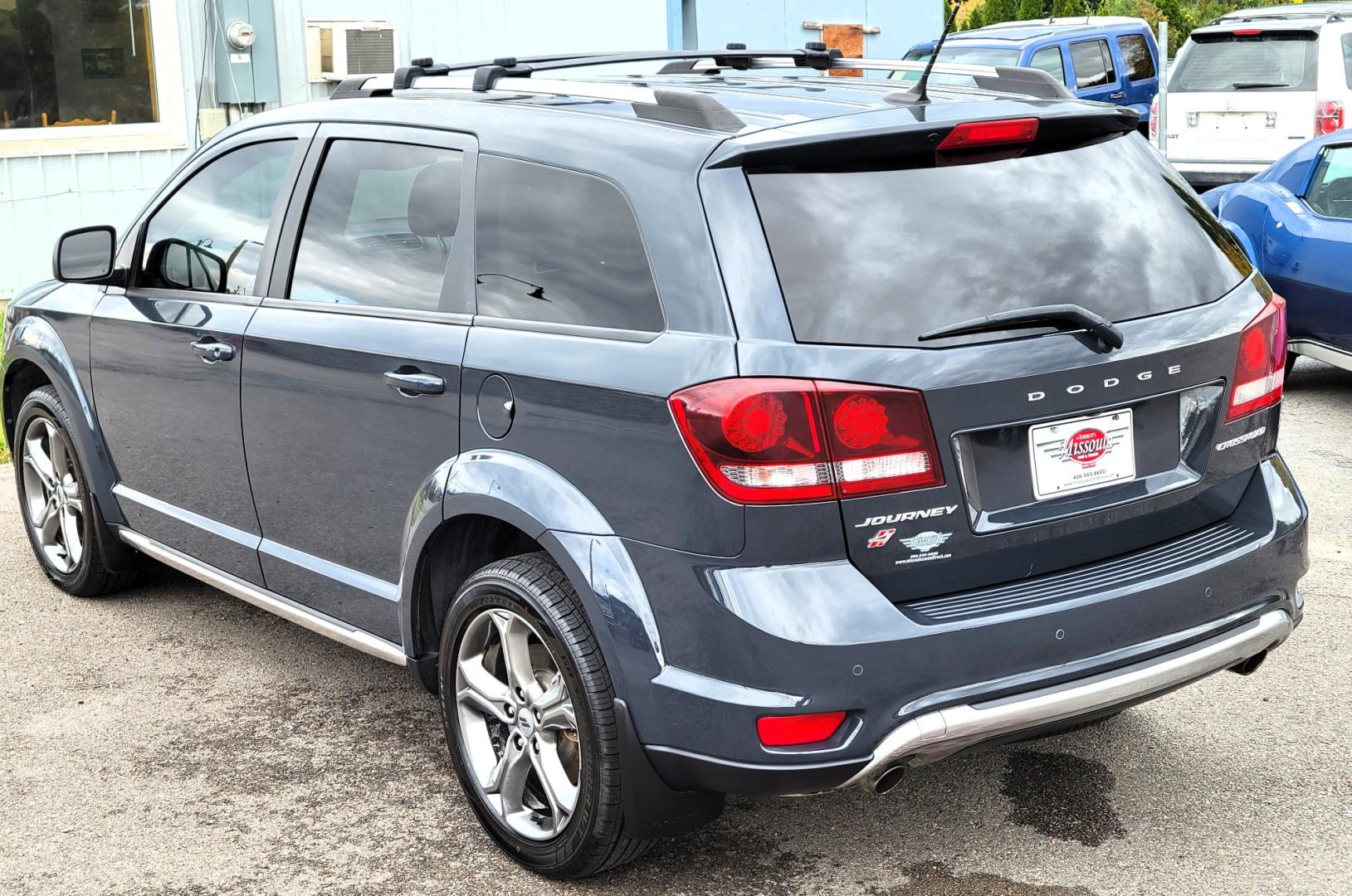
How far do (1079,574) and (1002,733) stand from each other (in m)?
0.39

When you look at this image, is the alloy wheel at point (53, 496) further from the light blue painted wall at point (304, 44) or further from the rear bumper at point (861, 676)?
the light blue painted wall at point (304, 44)

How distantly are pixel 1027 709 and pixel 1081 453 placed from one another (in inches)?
21.1

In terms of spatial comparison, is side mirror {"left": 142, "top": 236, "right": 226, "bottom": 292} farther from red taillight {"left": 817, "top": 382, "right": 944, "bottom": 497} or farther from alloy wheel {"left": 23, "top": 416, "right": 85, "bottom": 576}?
red taillight {"left": 817, "top": 382, "right": 944, "bottom": 497}

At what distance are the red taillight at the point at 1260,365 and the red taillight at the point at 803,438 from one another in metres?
0.91

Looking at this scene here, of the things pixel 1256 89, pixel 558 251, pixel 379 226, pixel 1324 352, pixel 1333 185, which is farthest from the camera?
pixel 1256 89

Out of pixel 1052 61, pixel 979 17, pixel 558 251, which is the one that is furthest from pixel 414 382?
pixel 979 17

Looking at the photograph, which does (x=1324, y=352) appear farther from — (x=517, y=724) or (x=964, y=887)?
(x=517, y=724)

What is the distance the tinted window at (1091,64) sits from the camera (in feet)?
57.6

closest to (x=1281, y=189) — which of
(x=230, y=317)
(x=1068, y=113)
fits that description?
(x=1068, y=113)

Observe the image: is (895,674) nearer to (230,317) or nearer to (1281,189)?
(230,317)

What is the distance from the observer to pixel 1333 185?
8.16 metres

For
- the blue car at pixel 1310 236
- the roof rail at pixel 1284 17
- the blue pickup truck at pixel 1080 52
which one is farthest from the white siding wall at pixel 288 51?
the blue car at pixel 1310 236

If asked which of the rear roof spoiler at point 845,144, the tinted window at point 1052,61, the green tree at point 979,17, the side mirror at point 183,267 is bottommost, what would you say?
the side mirror at point 183,267

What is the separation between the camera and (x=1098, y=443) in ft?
10.1
